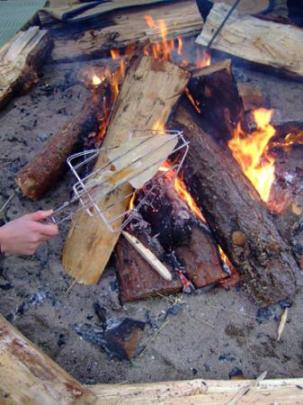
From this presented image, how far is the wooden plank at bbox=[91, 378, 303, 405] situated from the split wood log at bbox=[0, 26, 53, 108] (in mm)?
3060

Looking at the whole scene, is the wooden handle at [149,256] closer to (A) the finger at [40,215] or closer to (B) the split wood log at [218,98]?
(A) the finger at [40,215]

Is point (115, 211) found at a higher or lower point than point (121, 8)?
lower

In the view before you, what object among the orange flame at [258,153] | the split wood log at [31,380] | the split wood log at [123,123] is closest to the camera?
the split wood log at [31,380]

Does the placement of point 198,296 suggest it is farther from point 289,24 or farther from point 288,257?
point 289,24

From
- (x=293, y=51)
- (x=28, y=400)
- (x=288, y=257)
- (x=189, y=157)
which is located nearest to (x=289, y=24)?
(x=293, y=51)

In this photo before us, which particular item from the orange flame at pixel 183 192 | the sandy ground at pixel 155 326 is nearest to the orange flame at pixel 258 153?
the orange flame at pixel 183 192

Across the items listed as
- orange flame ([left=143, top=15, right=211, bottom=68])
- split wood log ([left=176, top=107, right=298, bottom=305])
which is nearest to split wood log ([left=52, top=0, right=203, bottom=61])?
orange flame ([left=143, top=15, right=211, bottom=68])

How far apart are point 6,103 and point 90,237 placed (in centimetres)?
210

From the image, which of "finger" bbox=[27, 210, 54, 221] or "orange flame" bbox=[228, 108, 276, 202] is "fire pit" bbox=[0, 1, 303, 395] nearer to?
"orange flame" bbox=[228, 108, 276, 202]

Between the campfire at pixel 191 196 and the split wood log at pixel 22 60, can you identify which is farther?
the split wood log at pixel 22 60

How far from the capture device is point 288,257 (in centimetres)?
341

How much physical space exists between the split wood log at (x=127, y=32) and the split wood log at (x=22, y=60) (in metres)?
0.21

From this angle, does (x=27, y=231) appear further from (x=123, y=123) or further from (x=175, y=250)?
(x=123, y=123)

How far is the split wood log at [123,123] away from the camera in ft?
11.1
